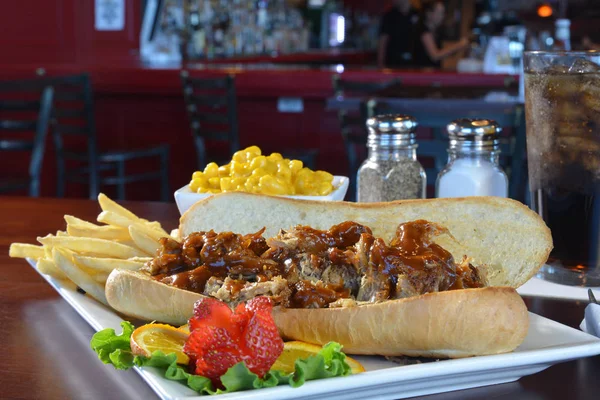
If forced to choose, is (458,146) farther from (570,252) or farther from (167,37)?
(167,37)

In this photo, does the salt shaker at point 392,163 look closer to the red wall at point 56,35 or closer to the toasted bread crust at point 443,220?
the toasted bread crust at point 443,220

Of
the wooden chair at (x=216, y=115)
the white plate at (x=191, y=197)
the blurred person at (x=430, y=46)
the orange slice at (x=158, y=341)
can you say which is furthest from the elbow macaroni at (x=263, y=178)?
the blurred person at (x=430, y=46)

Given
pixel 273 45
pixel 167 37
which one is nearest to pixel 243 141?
pixel 167 37

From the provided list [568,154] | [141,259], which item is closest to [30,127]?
[141,259]

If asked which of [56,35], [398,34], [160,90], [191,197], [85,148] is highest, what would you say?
[398,34]

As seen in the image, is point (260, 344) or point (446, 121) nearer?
point (260, 344)

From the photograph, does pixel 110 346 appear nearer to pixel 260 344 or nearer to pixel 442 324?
pixel 260 344

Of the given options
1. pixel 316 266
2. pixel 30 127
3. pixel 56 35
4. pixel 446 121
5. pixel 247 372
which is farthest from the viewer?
pixel 56 35
